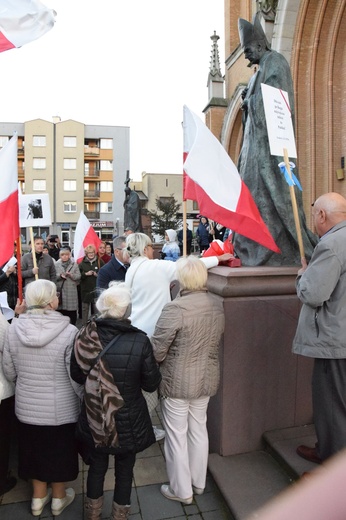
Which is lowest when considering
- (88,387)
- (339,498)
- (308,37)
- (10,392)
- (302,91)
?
(10,392)

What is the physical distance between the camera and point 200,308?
9.78 ft

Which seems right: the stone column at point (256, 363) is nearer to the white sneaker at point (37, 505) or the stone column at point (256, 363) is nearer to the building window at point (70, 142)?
the white sneaker at point (37, 505)

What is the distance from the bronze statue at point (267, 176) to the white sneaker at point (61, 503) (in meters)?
2.63

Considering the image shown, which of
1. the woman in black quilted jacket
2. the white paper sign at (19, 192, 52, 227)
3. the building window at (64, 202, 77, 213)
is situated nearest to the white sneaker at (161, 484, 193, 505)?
the woman in black quilted jacket

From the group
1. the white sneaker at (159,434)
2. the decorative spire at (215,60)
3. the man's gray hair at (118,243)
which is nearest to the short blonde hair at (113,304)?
the white sneaker at (159,434)

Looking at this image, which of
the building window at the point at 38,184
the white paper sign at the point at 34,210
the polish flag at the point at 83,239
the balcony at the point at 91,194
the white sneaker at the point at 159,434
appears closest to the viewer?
the white sneaker at the point at 159,434

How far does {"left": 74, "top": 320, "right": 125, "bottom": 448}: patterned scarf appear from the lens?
8.63 feet

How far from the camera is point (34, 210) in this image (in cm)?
594

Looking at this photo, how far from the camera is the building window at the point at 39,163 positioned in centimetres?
5162

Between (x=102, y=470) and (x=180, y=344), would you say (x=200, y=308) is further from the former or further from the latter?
(x=102, y=470)

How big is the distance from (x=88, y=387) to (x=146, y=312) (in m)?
1.25

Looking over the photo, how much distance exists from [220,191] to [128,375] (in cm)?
187

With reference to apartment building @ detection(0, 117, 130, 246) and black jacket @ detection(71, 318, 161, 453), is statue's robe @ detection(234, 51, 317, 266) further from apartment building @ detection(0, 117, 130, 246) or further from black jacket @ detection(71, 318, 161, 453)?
apartment building @ detection(0, 117, 130, 246)

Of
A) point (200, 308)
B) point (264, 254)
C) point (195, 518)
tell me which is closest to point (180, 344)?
point (200, 308)
